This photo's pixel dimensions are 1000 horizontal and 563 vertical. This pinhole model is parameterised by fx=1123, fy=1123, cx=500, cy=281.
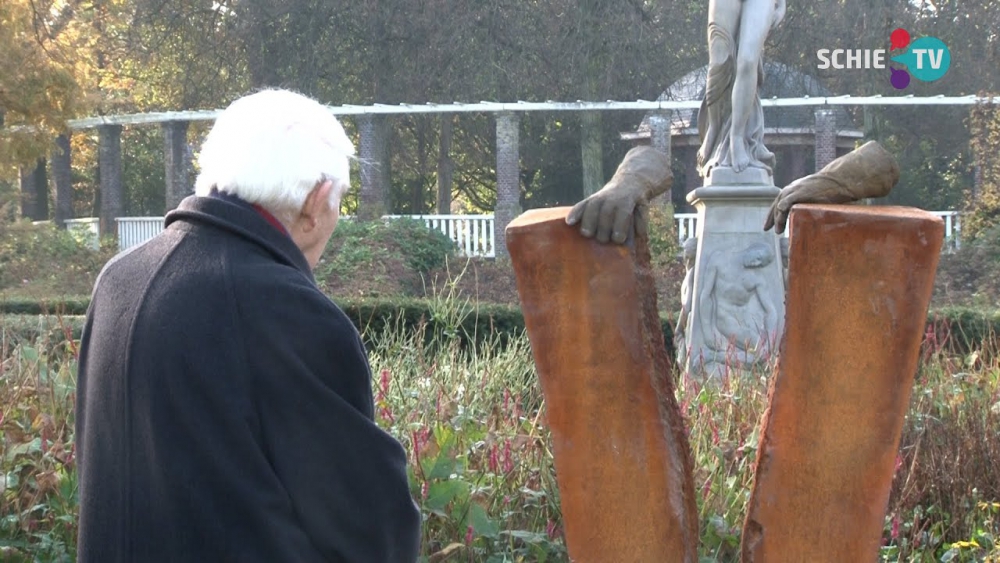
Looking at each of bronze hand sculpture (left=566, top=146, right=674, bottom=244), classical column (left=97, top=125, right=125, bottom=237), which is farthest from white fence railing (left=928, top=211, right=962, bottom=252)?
bronze hand sculpture (left=566, top=146, right=674, bottom=244)

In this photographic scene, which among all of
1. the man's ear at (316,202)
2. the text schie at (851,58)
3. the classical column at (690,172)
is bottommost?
the man's ear at (316,202)

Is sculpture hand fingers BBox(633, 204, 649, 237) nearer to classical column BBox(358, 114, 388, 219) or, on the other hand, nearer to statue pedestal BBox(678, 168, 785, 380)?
statue pedestal BBox(678, 168, 785, 380)

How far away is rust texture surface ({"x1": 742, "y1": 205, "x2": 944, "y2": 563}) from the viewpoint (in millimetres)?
2711

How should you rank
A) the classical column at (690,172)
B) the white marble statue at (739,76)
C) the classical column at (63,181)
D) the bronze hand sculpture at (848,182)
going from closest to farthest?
the bronze hand sculpture at (848,182)
the white marble statue at (739,76)
the classical column at (690,172)
the classical column at (63,181)

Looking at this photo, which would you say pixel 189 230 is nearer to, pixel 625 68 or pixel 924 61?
pixel 625 68

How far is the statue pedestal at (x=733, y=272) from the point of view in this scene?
26.8 feet

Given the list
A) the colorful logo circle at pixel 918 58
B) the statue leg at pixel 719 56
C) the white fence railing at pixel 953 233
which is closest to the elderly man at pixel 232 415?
the statue leg at pixel 719 56

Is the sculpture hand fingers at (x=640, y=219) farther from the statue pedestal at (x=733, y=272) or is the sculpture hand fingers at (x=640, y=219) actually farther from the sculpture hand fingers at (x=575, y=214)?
the statue pedestal at (x=733, y=272)

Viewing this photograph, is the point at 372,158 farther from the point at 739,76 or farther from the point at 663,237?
the point at 739,76

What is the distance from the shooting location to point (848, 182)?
9.25 ft

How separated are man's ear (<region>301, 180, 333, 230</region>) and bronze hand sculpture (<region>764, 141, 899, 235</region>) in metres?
1.27

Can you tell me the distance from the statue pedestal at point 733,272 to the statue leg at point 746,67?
0.30 metres

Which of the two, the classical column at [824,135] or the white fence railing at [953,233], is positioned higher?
the classical column at [824,135]

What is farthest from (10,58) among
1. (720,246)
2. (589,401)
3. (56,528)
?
(589,401)
